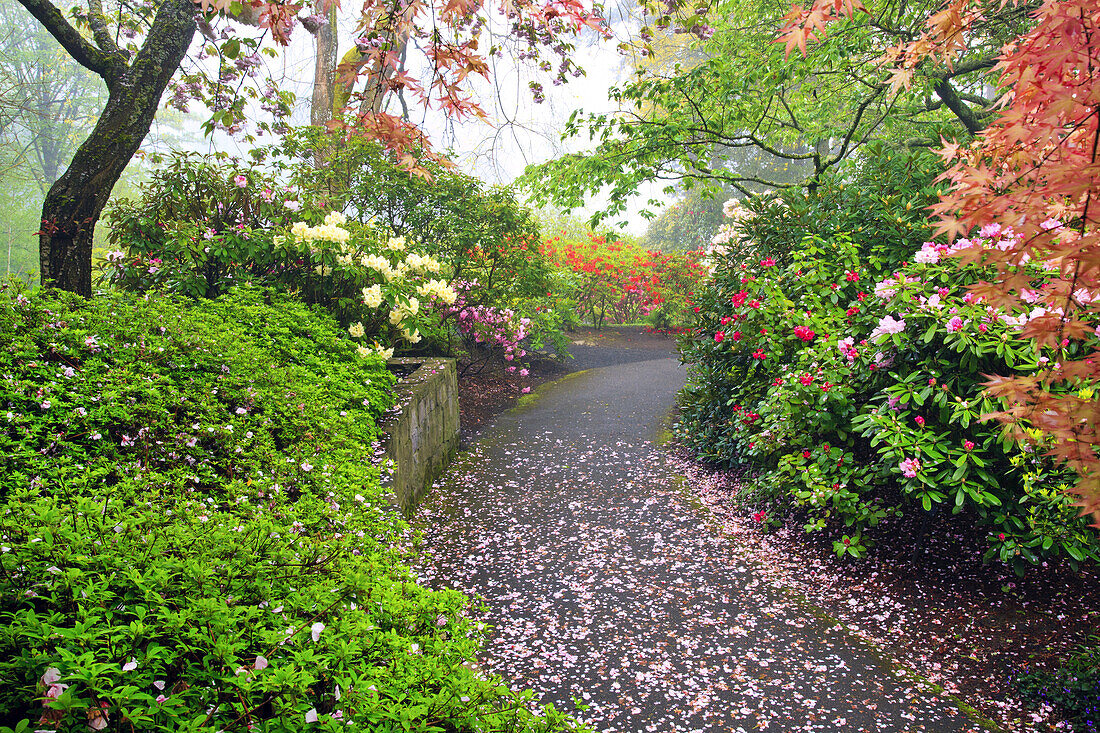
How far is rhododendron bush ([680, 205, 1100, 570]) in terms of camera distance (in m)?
2.60

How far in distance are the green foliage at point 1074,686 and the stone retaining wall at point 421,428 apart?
9.28 feet

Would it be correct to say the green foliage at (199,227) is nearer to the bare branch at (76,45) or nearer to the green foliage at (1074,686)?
the bare branch at (76,45)

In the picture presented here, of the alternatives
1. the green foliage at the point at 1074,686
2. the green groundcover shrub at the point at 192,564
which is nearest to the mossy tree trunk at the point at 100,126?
the green groundcover shrub at the point at 192,564

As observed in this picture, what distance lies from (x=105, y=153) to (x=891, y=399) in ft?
16.3

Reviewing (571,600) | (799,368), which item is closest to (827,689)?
(571,600)

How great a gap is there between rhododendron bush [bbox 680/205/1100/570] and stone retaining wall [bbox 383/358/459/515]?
7.11 ft

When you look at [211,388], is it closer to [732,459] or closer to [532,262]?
[732,459]

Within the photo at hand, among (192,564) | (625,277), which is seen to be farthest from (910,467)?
(625,277)

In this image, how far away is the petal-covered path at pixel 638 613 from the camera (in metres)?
2.19

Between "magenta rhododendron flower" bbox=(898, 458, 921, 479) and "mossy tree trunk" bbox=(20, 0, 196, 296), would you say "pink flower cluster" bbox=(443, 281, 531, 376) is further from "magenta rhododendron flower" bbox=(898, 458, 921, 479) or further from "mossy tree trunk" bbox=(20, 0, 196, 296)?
"magenta rhododendron flower" bbox=(898, 458, 921, 479)

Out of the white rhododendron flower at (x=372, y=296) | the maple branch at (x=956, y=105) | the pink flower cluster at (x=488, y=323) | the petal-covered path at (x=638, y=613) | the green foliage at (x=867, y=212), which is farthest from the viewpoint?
the pink flower cluster at (x=488, y=323)

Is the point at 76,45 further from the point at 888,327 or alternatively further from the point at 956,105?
the point at 956,105

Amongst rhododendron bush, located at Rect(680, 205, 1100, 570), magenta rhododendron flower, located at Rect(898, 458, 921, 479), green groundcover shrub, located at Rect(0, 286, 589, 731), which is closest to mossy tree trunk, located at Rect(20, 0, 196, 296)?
green groundcover shrub, located at Rect(0, 286, 589, 731)

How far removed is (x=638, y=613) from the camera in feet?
9.25
